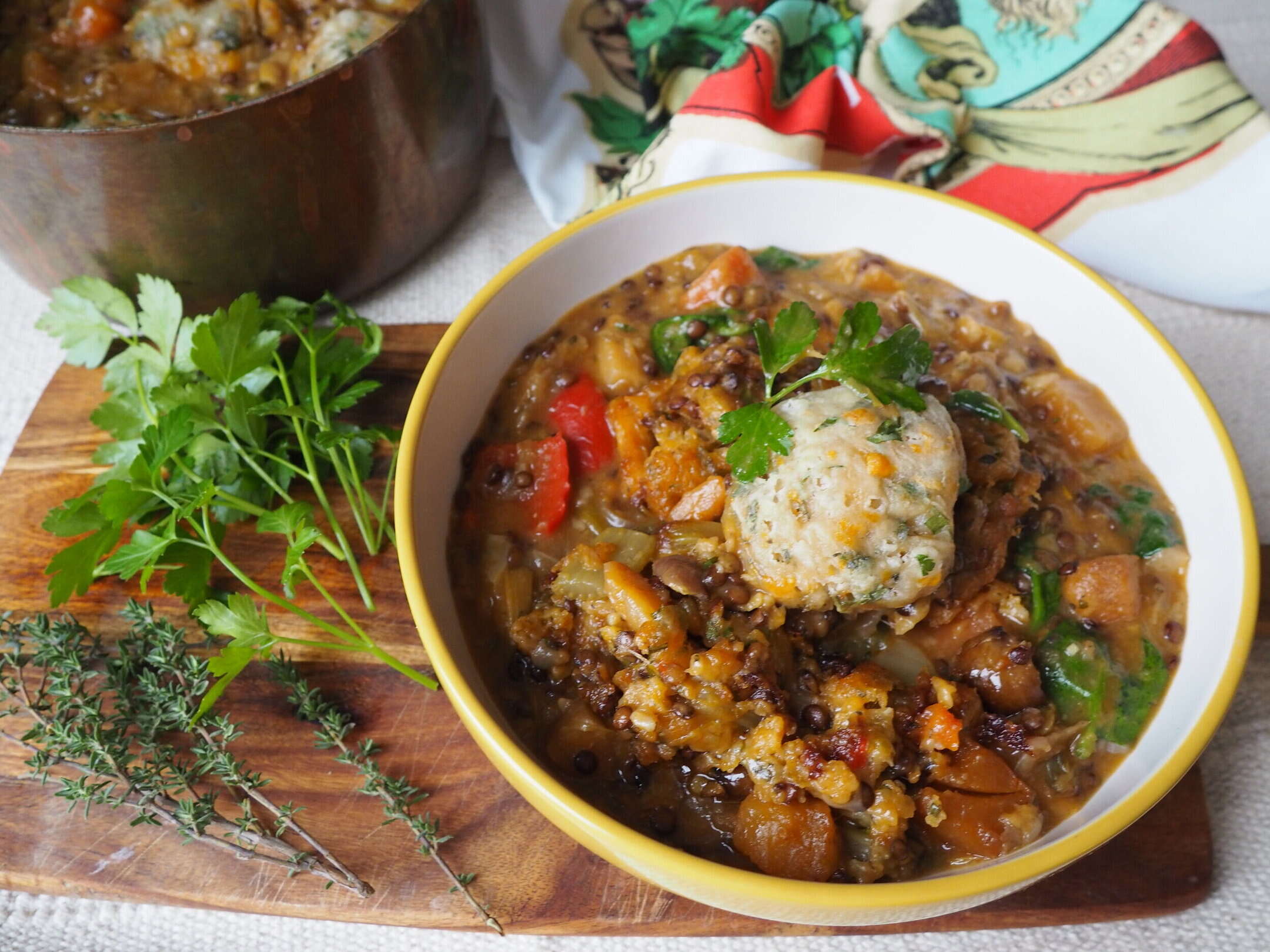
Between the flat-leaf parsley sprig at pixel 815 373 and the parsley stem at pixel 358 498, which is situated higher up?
the flat-leaf parsley sprig at pixel 815 373

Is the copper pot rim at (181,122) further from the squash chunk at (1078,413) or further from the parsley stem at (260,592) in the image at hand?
the squash chunk at (1078,413)

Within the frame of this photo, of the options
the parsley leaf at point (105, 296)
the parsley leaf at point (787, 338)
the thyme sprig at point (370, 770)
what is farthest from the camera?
the parsley leaf at point (105, 296)

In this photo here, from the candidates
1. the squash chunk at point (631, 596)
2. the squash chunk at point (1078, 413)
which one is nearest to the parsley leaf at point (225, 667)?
the squash chunk at point (631, 596)

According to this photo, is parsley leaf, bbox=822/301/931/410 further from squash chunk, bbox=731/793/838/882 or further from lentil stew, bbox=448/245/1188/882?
squash chunk, bbox=731/793/838/882

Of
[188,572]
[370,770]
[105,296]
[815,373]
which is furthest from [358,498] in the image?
[815,373]

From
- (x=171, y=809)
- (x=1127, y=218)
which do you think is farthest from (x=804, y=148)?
(x=171, y=809)

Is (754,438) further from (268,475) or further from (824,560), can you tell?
(268,475)

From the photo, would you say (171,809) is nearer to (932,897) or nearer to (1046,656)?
(932,897)
